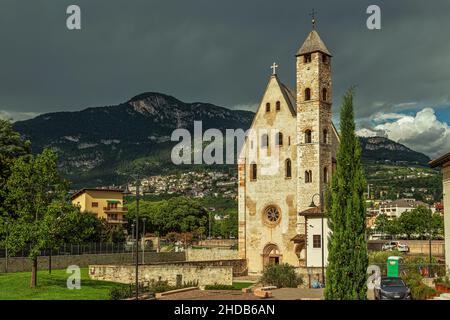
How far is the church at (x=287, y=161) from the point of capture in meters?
59.2

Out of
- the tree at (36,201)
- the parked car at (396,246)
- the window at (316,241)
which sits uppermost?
the tree at (36,201)

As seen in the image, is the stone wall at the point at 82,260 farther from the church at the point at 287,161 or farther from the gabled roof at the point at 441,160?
the gabled roof at the point at 441,160

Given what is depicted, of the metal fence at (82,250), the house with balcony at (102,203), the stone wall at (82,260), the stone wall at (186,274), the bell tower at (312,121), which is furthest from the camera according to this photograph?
the house with balcony at (102,203)

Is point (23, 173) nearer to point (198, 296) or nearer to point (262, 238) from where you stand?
point (198, 296)

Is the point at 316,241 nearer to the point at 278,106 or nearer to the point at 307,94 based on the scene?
the point at 307,94

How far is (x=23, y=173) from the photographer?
41.4 metres

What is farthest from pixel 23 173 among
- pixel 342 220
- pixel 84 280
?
pixel 342 220

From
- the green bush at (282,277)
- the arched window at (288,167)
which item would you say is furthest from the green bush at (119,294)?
the arched window at (288,167)

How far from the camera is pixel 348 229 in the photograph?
25391 millimetres

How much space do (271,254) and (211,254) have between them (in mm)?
14647

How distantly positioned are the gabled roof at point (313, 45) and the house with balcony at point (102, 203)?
60.2 meters

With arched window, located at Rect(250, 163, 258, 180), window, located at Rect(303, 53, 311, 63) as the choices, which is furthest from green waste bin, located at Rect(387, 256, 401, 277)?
window, located at Rect(303, 53, 311, 63)
